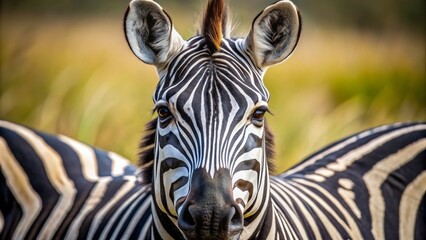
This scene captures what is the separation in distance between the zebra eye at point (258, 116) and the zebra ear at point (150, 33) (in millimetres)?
538

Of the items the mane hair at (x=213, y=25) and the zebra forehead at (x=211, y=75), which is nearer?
the zebra forehead at (x=211, y=75)

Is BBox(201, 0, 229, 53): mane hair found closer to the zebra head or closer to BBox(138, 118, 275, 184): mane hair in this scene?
the zebra head

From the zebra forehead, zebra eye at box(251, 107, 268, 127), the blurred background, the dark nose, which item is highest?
the blurred background

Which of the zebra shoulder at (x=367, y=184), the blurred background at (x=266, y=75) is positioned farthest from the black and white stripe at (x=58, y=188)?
the blurred background at (x=266, y=75)

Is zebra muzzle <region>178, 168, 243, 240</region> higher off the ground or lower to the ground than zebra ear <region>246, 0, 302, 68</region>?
lower

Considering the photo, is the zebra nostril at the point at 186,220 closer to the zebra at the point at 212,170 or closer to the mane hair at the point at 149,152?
the zebra at the point at 212,170

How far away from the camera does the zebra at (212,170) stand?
11.8 ft

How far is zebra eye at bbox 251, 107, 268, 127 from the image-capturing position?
3.72 m

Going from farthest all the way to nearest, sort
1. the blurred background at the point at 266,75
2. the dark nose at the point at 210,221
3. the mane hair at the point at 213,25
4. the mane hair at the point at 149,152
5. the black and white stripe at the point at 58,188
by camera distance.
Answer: the blurred background at the point at 266,75 < the black and white stripe at the point at 58,188 < the mane hair at the point at 149,152 < the mane hair at the point at 213,25 < the dark nose at the point at 210,221

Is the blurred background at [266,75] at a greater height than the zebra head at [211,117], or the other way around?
the blurred background at [266,75]

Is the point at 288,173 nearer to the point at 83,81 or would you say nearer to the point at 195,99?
the point at 195,99

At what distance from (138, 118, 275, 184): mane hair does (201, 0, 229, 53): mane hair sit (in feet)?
1.88

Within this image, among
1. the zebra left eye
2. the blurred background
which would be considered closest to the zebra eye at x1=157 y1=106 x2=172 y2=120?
the zebra left eye

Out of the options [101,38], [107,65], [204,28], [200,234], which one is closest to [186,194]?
[200,234]
